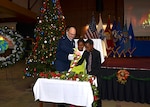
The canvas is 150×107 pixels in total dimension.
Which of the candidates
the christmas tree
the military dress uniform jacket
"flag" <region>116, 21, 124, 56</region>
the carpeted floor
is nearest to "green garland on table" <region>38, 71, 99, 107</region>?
the military dress uniform jacket

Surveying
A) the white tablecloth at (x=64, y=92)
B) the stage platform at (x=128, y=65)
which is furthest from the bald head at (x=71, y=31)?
the stage platform at (x=128, y=65)

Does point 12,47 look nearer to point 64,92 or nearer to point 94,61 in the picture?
point 64,92

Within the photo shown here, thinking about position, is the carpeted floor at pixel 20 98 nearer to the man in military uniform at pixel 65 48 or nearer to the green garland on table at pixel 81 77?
the man in military uniform at pixel 65 48

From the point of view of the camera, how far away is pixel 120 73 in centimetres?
430

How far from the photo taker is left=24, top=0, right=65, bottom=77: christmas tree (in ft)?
18.1

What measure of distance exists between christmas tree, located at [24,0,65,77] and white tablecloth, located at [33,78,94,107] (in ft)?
Answer: 8.12

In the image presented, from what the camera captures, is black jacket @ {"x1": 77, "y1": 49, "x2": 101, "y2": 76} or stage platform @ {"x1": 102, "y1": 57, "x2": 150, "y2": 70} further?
stage platform @ {"x1": 102, "y1": 57, "x2": 150, "y2": 70}

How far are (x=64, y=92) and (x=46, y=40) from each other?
2853mm

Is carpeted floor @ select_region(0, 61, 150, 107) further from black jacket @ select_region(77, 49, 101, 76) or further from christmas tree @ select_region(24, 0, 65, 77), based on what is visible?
black jacket @ select_region(77, 49, 101, 76)

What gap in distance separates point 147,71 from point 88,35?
488cm

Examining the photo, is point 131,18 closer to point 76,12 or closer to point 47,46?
point 76,12

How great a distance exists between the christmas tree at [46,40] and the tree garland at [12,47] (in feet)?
1.67

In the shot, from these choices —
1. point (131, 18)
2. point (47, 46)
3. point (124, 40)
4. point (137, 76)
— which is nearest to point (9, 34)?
point (47, 46)

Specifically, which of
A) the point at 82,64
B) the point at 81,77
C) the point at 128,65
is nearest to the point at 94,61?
the point at 82,64
